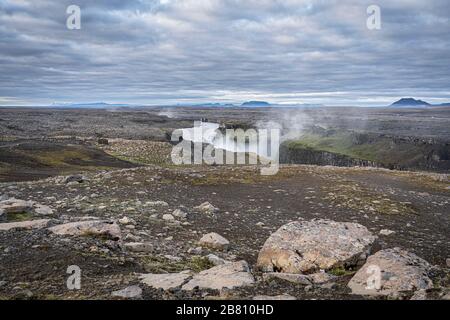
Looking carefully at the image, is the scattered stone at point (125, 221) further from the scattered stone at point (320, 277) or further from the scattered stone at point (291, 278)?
the scattered stone at point (320, 277)

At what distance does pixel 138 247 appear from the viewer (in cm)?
976

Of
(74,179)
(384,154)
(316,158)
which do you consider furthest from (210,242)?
(316,158)

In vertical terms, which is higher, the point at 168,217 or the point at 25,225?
the point at 25,225

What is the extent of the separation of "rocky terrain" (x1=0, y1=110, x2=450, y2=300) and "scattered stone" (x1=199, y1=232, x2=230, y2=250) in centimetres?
3

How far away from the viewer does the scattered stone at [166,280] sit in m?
7.28

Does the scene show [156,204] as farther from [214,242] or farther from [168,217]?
[214,242]

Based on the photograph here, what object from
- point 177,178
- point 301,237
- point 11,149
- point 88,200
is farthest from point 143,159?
point 301,237

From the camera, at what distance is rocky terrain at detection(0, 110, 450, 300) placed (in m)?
7.37

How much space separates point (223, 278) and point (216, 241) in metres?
3.44

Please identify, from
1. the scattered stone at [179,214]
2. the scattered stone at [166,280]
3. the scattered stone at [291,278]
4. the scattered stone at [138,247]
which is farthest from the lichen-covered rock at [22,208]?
the scattered stone at [291,278]

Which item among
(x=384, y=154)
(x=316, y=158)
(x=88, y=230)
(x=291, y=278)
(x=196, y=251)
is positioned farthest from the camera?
(x=316, y=158)

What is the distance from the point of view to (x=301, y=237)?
10062 mm

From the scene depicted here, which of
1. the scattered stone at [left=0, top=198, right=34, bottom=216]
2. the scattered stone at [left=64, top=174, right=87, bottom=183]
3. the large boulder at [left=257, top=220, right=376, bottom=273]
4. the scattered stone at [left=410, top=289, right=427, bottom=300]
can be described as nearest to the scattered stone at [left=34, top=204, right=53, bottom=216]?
the scattered stone at [left=0, top=198, right=34, bottom=216]
